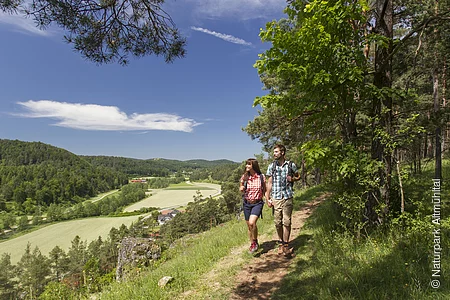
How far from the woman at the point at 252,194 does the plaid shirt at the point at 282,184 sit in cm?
33

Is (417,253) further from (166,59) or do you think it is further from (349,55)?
(166,59)

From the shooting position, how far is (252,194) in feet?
14.9

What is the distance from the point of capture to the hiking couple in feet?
13.9

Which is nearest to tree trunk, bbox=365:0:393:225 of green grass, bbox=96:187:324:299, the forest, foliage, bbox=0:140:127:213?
green grass, bbox=96:187:324:299

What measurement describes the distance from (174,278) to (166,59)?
4.22 meters

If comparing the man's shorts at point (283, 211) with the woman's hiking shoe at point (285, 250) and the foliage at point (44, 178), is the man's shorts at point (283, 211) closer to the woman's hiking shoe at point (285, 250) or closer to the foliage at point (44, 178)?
the woman's hiking shoe at point (285, 250)

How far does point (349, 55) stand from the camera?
3217 millimetres

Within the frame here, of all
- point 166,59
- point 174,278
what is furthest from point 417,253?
point 166,59

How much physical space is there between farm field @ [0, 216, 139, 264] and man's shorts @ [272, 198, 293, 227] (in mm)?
60439

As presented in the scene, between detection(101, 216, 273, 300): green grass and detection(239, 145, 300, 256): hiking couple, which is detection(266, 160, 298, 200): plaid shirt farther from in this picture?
detection(101, 216, 273, 300): green grass

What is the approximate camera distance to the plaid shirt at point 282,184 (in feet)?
13.9

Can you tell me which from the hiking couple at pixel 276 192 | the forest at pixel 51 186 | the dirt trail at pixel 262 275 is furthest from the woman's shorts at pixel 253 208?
the forest at pixel 51 186

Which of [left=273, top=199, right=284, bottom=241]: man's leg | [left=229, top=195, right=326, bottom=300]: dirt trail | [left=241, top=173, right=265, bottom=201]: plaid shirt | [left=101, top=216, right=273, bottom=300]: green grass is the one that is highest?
[left=241, top=173, right=265, bottom=201]: plaid shirt

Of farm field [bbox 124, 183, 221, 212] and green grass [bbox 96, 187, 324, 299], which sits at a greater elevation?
green grass [bbox 96, 187, 324, 299]
